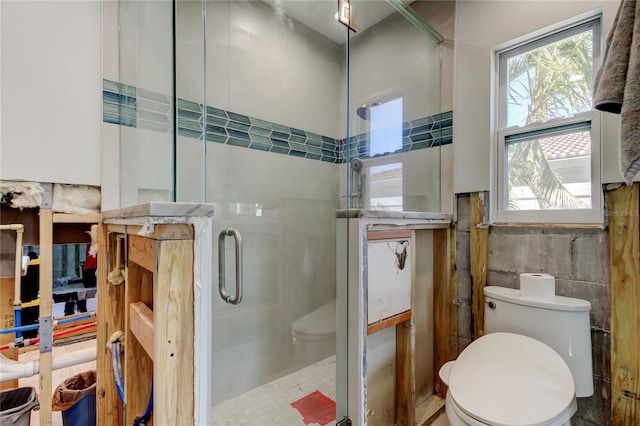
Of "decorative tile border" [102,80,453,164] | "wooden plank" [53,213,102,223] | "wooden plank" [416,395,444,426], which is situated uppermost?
"decorative tile border" [102,80,453,164]

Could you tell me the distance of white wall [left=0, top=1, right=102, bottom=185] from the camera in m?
1.18

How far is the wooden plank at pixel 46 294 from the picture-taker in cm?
125

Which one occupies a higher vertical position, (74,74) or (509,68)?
(509,68)

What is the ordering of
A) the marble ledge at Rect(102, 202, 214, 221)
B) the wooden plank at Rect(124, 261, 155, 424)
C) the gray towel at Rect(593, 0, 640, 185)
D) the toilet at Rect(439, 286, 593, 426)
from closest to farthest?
the marble ledge at Rect(102, 202, 214, 221), the gray towel at Rect(593, 0, 640, 185), the toilet at Rect(439, 286, 593, 426), the wooden plank at Rect(124, 261, 155, 424)

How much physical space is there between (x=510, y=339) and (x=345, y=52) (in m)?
1.94

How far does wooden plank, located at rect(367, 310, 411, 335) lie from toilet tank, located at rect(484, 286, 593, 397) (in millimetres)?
504

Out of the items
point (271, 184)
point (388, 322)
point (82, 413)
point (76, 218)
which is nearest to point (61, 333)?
point (82, 413)

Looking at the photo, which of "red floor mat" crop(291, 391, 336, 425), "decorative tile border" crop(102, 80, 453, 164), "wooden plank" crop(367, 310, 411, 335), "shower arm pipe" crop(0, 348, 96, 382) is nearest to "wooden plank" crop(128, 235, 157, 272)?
"decorative tile border" crop(102, 80, 453, 164)

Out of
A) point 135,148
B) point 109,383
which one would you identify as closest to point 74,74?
point 135,148

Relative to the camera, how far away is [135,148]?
1357 mm

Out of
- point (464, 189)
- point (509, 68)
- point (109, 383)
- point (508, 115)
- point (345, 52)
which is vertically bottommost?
point (109, 383)

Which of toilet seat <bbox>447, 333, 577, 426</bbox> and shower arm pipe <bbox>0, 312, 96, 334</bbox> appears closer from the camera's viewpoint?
toilet seat <bbox>447, 333, 577, 426</bbox>

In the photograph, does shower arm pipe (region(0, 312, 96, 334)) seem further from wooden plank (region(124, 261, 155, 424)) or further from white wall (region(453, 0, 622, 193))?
white wall (region(453, 0, 622, 193))

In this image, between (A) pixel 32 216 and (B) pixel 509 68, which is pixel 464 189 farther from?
(A) pixel 32 216
